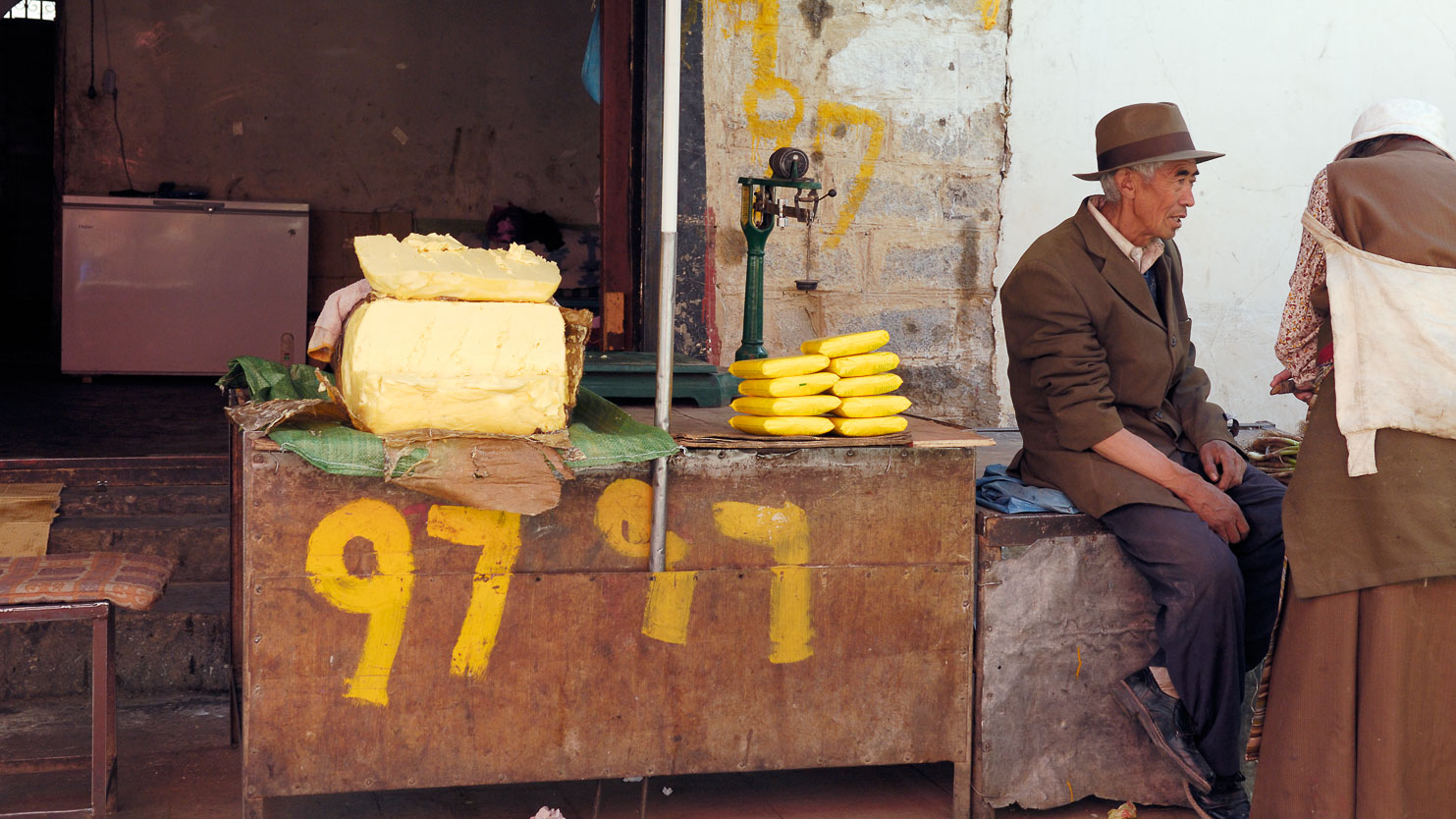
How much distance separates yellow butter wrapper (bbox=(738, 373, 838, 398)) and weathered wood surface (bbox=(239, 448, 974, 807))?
141 mm

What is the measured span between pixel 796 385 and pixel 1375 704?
134 centimetres

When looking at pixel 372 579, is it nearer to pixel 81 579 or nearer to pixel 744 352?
pixel 81 579

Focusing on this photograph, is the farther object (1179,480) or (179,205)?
(179,205)

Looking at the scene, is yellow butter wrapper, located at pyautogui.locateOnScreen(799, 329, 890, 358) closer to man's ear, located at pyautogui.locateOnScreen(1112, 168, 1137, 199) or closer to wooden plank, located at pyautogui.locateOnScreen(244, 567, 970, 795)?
wooden plank, located at pyautogui.locateOnScreen(244, 567, 970, 795)

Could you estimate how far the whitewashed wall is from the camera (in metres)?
5.02

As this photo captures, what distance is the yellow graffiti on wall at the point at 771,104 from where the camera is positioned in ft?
15.2

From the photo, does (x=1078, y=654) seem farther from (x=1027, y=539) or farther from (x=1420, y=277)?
(x=1420, y=277)

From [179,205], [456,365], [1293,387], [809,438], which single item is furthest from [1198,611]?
[179,205]

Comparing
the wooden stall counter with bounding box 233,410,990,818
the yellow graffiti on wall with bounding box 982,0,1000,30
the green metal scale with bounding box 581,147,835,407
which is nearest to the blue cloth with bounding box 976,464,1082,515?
the wooden stall counter with bounding box 233,410,990,818

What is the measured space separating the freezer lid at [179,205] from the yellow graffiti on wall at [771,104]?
4.22 metres

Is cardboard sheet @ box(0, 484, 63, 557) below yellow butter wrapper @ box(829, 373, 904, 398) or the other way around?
below

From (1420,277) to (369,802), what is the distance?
2.57 metres

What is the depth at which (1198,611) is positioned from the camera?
8.96 ft

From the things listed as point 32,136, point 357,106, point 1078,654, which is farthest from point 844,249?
point 32,136
